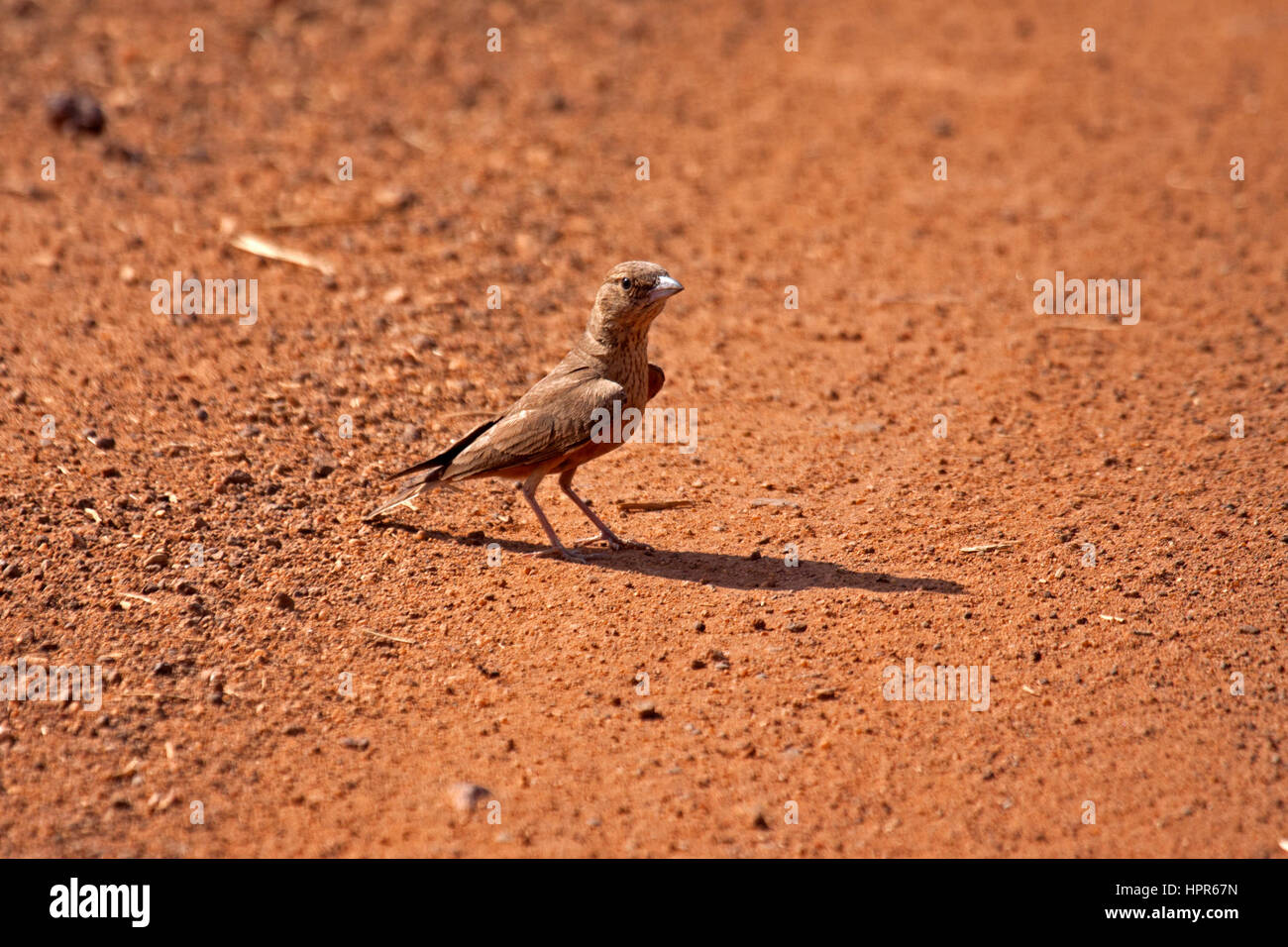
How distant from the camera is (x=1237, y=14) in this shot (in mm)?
16453

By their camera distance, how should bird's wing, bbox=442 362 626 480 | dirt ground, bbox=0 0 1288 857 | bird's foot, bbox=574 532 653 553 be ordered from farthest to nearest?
bird's foot, bbox=574 532 653 553
bird's wing, bbox=442 362 626 480
dirt ground, bbox=0 0 1288 857

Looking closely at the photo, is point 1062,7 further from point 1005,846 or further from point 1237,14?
point 1005,846

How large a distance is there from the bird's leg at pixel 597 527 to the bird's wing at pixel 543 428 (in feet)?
1.24

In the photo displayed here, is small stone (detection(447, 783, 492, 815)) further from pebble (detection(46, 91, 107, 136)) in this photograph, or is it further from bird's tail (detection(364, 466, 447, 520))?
pebble (detection(46, 91, 107, 136))

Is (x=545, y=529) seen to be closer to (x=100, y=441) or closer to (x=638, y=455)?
(x=638, y=455)

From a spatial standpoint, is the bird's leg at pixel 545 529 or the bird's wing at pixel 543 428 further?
the bird's leg at pixel 545 529

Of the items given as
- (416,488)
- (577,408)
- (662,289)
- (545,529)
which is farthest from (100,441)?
(662,289)

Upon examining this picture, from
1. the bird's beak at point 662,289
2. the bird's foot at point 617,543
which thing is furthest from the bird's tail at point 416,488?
the bird's beak at point 662,289

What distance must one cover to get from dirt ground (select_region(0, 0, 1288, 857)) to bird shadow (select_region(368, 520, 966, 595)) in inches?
1.3

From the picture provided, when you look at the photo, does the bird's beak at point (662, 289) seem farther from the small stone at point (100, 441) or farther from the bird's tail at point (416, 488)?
the small stone at point (100, 441)

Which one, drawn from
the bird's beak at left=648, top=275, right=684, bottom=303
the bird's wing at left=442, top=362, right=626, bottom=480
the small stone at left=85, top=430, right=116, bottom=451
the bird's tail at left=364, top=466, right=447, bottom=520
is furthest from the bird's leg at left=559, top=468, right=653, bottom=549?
the small stone at left=85, top=430, right=116, bottom=451

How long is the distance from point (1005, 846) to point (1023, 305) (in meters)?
6.18

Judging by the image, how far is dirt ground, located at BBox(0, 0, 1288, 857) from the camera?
4879 millimetres

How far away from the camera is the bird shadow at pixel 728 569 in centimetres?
618
